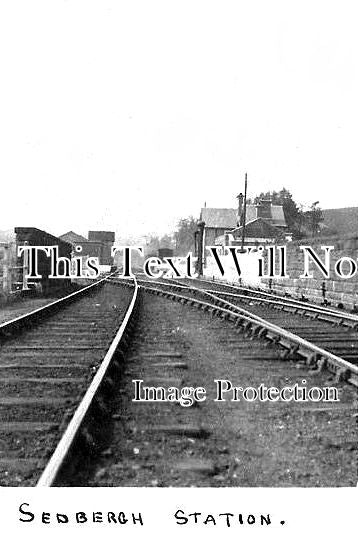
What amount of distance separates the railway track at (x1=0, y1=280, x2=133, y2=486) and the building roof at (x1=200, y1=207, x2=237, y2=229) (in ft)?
187

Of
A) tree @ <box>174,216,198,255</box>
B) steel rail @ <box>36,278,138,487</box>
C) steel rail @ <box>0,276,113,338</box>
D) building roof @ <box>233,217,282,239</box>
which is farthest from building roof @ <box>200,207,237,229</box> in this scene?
steel rail @ <box>36,278,138,487</box>

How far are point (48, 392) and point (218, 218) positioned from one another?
6210 centimetres

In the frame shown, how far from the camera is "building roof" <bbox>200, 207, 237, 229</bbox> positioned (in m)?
65.4

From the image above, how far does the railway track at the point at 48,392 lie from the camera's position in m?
3.04

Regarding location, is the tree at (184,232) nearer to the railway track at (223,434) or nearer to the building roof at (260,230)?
the building roof at (260,230)

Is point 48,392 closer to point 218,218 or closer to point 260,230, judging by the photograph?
point 260,230

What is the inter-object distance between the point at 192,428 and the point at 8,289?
33.6 feet

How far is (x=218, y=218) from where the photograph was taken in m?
66.1

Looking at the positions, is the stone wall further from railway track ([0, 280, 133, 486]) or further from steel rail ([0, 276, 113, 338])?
railway track ([0, 280, 133, 486])

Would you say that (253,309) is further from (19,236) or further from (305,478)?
(305,478)

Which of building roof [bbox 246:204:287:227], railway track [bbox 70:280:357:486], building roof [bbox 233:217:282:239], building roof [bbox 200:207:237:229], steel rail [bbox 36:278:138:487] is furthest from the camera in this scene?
building roof [bbox 246:204:287:227]
